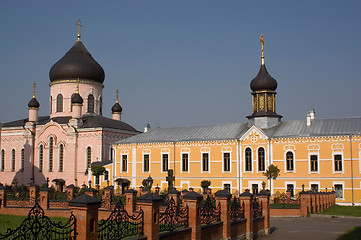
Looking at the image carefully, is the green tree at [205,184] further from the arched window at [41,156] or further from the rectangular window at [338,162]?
the arched window at [41,156]

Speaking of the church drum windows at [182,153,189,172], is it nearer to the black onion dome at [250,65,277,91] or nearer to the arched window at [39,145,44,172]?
the black onion dome at [250,65,277,91]

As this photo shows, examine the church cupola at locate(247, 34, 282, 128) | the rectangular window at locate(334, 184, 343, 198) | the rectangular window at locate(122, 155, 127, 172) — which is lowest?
the rectangular window at locate(334, 184, 343, 198)

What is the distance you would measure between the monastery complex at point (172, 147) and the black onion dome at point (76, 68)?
10 cm

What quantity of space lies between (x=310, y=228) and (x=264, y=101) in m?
18.9

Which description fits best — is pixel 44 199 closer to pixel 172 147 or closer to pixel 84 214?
pixel 84 214

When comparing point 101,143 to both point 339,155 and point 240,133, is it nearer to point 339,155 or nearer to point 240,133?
point 240,133

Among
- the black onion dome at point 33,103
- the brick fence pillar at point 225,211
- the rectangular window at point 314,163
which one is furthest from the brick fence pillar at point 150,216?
the black onion dome at point 33,103

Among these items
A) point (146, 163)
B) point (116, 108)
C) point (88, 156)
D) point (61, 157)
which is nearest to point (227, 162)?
point (146, 163)

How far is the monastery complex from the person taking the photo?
30.6 metres

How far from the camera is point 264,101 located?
3519cm

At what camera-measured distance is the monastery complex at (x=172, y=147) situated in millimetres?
30594

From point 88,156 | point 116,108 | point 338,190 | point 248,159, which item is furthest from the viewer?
point 116,108

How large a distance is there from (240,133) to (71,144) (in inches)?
669

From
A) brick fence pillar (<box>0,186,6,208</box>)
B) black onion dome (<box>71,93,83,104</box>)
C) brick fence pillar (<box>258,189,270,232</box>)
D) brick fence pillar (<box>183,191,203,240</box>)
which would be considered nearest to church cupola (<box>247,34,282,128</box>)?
black onion dome (<box>71,93,83,104</box>)
